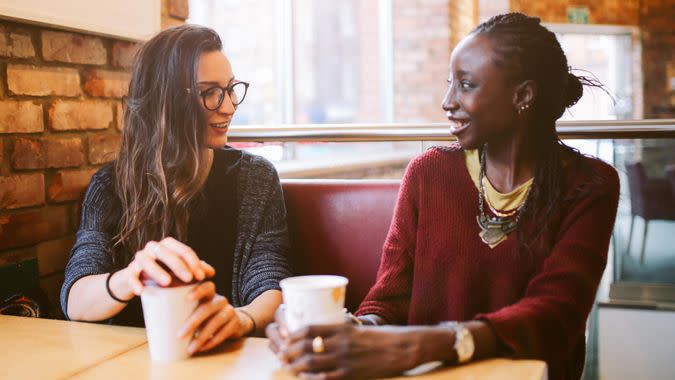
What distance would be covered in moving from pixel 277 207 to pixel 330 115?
14.0 feet

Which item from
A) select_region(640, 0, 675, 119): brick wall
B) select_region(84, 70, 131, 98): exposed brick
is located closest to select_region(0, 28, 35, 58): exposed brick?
select_region(84, 70, 131, 98): exposed brick

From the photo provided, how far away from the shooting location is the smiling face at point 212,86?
70.2 inches

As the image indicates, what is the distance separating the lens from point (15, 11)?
1.77m

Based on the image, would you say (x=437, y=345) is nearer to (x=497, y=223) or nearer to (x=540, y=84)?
(x=497, y=223)

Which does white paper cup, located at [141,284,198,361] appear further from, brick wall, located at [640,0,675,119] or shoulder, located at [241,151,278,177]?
brick wall, located at [640,0,675,119]

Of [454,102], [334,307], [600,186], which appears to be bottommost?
[334,307]

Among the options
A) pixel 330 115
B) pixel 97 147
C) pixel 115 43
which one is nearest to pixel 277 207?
pixel 97 147

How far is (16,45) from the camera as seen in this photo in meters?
1.83

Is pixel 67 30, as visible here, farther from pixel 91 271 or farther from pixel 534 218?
pixel 534 218

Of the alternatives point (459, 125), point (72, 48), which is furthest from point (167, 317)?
point (72, 48)

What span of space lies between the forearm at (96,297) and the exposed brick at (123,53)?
Result: 35.6 inches

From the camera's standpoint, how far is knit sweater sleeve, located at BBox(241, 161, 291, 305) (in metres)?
1.71

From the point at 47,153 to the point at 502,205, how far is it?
4.03 ft

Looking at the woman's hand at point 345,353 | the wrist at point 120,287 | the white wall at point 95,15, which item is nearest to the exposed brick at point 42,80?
the white wall at point 95,15
